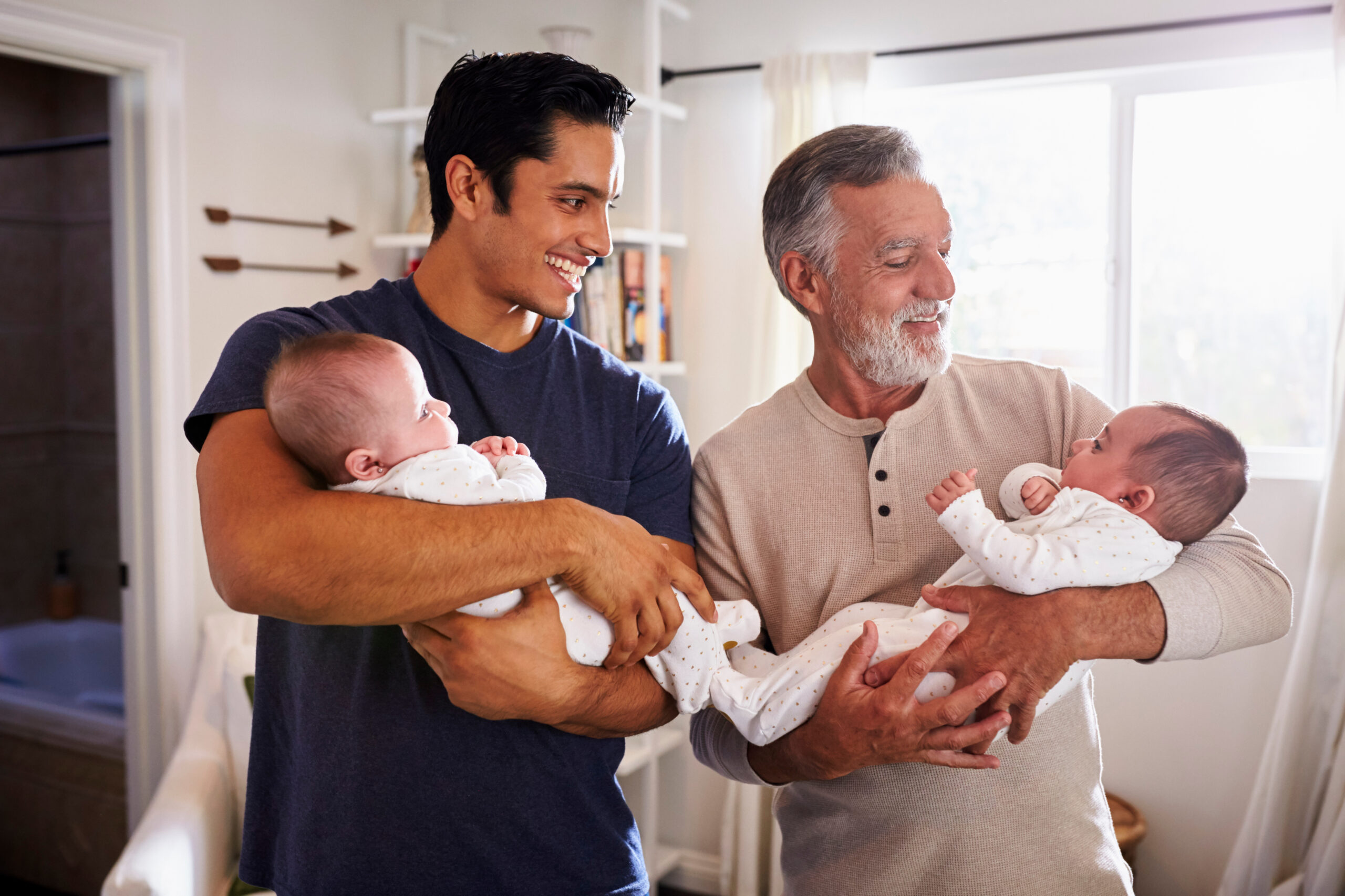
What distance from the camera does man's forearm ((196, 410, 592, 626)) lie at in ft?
3.58

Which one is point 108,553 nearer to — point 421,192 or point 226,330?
point 226,330

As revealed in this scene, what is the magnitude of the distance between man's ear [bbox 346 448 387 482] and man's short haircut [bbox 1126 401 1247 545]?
970 mm

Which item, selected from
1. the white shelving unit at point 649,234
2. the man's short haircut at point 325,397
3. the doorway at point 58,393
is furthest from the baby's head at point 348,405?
the doorway at point 58,393

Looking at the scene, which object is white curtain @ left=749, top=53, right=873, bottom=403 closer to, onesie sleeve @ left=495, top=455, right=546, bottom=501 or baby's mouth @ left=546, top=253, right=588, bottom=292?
baby's mouth @ left=546, top=253, right=588, bottom=292

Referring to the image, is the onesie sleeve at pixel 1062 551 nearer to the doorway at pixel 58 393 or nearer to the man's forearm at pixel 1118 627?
the man's forearm at pixel 1118 627

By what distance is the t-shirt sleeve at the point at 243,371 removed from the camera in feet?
4.06

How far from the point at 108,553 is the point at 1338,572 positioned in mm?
4630

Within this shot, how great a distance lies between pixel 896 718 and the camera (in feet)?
4.33

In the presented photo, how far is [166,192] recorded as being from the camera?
9.13 ft

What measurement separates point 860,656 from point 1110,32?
232 cm

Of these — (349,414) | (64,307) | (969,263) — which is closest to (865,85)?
(969,263)

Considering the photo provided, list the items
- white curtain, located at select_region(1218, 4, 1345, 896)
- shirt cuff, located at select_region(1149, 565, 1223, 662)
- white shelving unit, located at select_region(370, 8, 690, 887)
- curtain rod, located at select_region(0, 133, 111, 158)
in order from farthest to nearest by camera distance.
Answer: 1. curtain rod, located at select_region(0, 133, 111, 158)
2. white shelving unit, located at select_region(370, 8, 690, 887)
3. white curtain, located at select_region(1218, 4, 1345, 896)
4. shirt cuff, located at select_region(1149, 565, 1223, 662)

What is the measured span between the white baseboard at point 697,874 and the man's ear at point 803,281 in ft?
8.07

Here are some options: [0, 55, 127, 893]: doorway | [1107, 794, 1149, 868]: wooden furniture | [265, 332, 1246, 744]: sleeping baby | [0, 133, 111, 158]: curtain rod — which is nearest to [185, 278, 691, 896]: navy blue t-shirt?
[265, 332, 1246, 744]: sleeping baby
